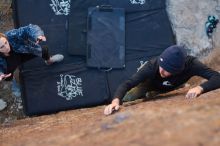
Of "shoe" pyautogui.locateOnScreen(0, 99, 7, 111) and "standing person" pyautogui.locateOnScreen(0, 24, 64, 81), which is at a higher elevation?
"standing person" pyautogui.locateOnScreen(0, 24, 64, 81)

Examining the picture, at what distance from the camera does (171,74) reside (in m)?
3.86

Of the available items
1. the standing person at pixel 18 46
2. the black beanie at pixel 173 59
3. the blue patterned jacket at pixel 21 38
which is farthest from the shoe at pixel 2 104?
the black beanie at pixel 173 59

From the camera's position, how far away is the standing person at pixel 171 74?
3.62 meters

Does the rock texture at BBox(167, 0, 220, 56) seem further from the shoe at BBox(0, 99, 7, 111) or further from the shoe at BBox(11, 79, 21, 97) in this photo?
the shoe at BBox(0, 99, 7, 111)

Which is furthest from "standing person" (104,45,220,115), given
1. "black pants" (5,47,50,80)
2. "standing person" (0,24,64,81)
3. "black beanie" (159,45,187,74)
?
"black pants" (5,47,50,80)

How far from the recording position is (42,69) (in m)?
5.87

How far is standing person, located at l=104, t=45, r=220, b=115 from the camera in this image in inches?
142

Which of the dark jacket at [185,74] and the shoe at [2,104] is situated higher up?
the dark jacket at [185,74]

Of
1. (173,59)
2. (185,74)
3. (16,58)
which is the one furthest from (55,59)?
(173,59)

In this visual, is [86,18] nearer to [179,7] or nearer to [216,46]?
[179,7]

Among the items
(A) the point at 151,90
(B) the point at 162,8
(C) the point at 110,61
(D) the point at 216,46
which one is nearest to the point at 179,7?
(B) the point at 162,8

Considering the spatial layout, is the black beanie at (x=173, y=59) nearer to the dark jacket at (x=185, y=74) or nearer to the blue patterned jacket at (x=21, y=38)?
the dark jacket at (x=185, y=74)

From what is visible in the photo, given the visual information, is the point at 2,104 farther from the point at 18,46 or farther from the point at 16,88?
the point at 18,46

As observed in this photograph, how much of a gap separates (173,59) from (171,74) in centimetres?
30
